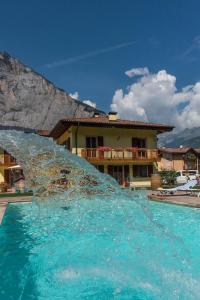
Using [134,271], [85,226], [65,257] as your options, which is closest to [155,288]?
[134,271]

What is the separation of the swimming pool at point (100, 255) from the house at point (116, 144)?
48.5ft

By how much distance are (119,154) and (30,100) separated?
233 ft

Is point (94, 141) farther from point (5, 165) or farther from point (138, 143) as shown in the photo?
point (5, 165)

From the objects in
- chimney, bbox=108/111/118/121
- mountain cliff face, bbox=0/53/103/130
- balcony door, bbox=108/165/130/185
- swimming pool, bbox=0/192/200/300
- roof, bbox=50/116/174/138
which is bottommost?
swimming pool, bbox=0/192/200/300

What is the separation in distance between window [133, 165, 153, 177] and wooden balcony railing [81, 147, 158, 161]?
3.16ft

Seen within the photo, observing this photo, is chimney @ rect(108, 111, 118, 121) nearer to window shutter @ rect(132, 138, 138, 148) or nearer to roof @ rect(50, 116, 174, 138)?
roof @ rect(50, 116, 174, 138)

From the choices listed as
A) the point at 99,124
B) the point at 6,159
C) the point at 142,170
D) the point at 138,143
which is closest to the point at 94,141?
the point at 99,124

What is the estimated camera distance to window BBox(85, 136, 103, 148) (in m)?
31.2

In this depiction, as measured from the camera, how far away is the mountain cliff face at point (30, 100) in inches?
3629

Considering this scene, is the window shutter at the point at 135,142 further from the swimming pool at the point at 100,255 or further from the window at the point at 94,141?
the swimming pool at the point at 100,255

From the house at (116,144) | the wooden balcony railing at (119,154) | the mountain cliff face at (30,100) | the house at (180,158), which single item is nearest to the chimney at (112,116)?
the house at (116,144)

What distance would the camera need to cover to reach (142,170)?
32812mm

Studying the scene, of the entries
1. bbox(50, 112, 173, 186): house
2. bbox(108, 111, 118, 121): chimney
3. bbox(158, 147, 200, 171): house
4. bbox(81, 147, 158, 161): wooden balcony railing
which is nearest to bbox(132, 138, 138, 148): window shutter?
bbox(50, 112, 173, 186): house

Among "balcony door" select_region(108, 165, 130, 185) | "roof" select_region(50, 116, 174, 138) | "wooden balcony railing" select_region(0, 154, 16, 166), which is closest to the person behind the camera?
"roof" select_region(50, 116, 174, 138)
